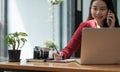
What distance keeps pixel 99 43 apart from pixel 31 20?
7.32ft

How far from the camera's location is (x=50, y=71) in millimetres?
1616

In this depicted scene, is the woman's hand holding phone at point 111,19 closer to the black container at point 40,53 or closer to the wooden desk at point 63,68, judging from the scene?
the black container at point 40,53

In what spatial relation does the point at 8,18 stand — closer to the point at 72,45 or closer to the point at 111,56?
the point at 72,45

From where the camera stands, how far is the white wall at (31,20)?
12.1 feet

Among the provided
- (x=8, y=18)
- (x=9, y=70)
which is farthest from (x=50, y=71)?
(x=8, y=18)

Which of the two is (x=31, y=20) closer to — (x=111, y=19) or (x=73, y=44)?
(x=73, y=44)

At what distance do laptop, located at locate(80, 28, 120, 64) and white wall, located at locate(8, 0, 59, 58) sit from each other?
2.05 meters

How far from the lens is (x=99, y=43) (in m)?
1.74

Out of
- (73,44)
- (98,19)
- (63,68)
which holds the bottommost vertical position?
(63,68)

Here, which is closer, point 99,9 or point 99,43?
point 99,43

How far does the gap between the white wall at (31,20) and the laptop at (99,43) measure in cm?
205

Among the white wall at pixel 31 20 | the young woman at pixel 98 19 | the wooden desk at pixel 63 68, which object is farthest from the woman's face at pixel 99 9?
the white wall at pixel 31 20

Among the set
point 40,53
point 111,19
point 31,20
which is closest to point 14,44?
point 40,53

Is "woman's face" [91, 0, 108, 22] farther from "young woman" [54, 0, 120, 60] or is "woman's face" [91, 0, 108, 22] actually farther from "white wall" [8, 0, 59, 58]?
"white wall" [8, 0, 59, 58]
